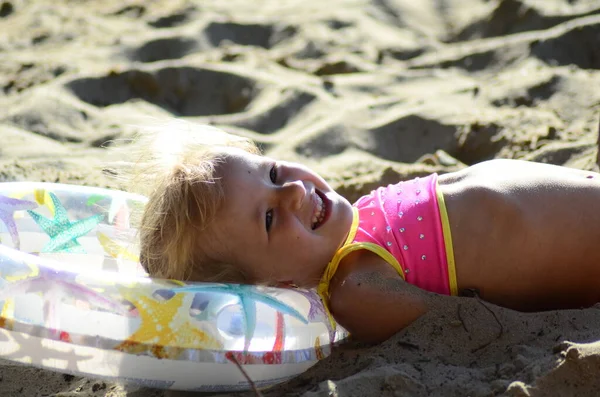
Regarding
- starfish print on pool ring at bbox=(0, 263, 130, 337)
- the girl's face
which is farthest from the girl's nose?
starfish print on pool ring at bbox=(0, 263, 130, 337)

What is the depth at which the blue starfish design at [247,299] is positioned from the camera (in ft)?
6.19

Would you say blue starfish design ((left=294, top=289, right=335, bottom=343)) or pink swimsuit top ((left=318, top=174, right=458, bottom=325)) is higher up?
pink swimsuit top ((left=318, top=174, right=458, bottom=325))

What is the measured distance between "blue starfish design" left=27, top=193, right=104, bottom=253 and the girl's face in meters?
0.57

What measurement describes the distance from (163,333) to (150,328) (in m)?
0.03

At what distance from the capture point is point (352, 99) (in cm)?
396

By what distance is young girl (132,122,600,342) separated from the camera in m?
A: 2.05

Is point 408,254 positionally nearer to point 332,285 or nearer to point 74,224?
point 332,285

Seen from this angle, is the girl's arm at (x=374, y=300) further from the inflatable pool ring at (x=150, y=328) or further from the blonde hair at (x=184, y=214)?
the blonde hair at (x=184, y=214)

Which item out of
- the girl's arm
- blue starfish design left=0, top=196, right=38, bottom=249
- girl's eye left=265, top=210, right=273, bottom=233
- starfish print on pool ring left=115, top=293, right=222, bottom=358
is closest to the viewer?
starfish print on pool ring left=115, top=293, right=222, bottom=358

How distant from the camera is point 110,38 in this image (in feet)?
16.1

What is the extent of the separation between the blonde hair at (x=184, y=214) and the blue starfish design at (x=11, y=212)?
434 mm

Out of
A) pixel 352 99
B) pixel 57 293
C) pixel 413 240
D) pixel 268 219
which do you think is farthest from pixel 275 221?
pixel 352 99

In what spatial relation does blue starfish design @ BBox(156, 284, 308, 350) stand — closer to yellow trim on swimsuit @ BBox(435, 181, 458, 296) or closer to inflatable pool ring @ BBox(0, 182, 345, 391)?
inflatable pool ring @ BBox(0, 182, 345, 391)

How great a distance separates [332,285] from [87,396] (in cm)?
73
